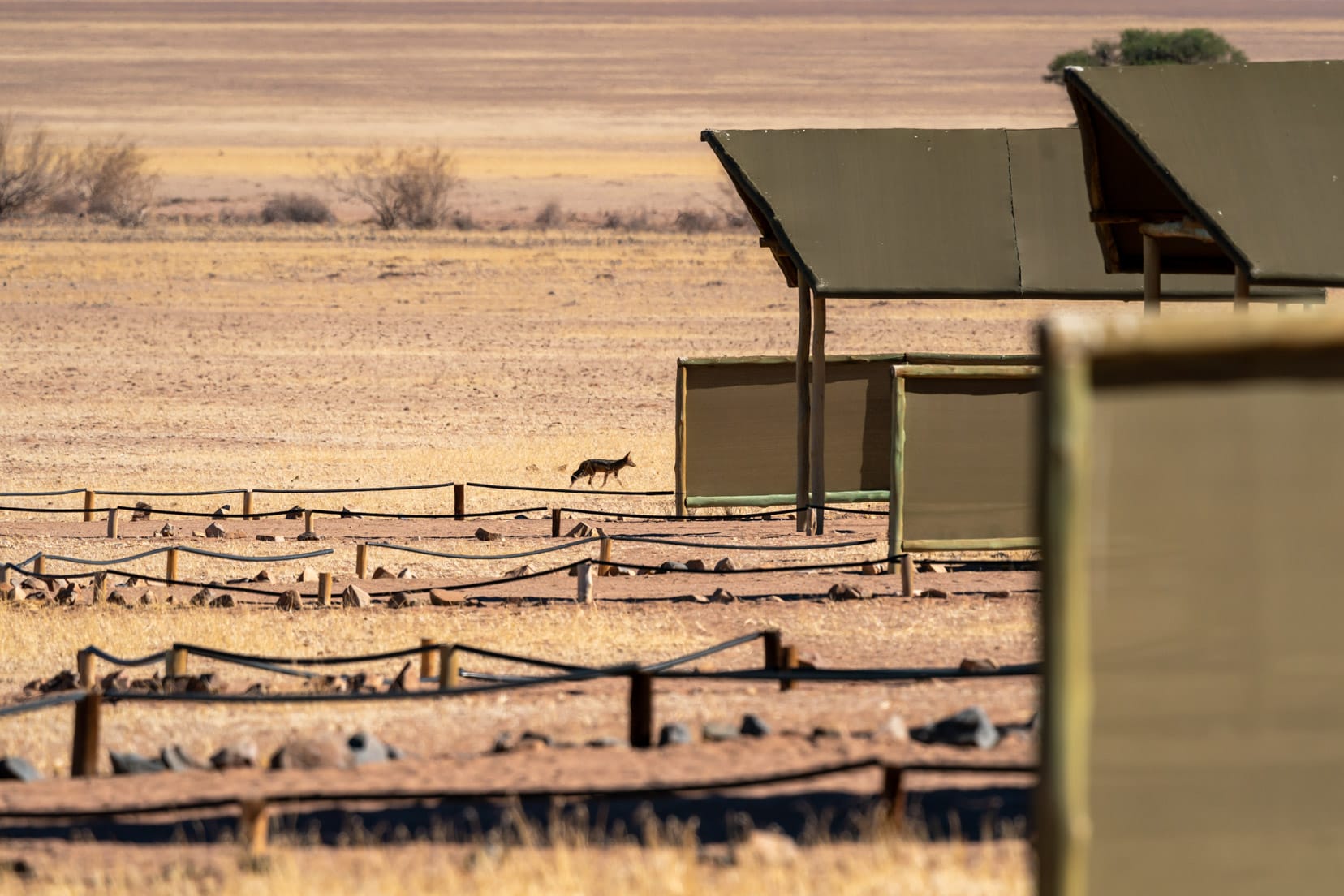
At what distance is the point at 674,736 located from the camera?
9055 mm

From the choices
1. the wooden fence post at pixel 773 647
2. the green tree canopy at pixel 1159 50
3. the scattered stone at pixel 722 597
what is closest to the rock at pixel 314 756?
the wooden fence post at pixel 773 647

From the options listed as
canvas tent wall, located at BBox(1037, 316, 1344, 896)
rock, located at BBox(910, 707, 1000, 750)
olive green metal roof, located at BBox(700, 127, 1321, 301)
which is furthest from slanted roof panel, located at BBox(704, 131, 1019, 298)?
canvas tent wall, located at BBox(1037, 316, 1344, 896)

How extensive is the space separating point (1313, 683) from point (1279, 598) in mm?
274

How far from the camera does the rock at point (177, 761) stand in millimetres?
8945

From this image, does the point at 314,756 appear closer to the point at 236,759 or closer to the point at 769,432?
the point at 236,759

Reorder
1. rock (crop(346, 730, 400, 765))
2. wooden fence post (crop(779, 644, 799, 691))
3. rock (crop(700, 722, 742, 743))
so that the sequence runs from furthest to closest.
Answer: wooden fence post (crop(779, 644, 799, 691))
rock (crop(700, 722, 742, 743))
rock (crop(346, 730, 400, 765))

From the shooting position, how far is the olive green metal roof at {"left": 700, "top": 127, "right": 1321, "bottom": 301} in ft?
60.4

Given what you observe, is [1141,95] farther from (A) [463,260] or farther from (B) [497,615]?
(A) [463,260]

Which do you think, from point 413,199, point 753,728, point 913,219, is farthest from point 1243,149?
point 413,199

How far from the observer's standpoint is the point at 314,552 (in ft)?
54.2

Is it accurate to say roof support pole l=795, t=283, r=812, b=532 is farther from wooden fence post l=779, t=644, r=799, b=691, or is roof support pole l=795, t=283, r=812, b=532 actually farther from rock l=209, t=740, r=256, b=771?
rock l=209, t=740, r=256, b=771

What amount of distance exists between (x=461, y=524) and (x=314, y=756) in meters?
11.3

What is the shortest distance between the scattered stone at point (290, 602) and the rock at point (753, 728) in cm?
627

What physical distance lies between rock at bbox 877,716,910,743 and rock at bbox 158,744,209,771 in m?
3.15
